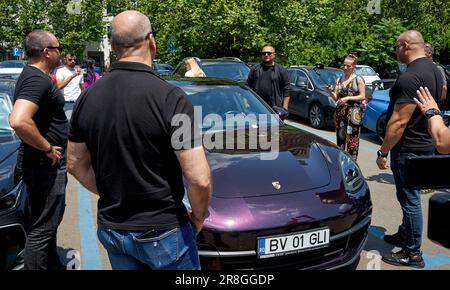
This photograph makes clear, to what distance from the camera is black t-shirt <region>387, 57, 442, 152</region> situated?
10.6 ft

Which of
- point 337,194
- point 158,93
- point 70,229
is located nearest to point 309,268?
point 337,194

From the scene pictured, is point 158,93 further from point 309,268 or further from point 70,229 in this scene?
point 70,229

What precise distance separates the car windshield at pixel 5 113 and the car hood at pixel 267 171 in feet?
6.46

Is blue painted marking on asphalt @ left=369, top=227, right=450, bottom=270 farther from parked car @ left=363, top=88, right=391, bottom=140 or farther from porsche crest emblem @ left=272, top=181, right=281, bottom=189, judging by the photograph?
parked car @ left=363, top=88, right=391, bottom=140

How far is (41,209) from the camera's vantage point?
2928mm

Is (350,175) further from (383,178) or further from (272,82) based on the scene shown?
(272,82)

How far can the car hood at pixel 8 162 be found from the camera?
3.11 m

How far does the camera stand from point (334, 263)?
118 inches

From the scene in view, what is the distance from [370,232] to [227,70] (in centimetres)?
713

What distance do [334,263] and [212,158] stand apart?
4.09 ft

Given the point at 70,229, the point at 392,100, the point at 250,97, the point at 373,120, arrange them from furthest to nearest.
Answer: the point at 373,120
the point at 250,97
the point at 70,229
the point at 392,100

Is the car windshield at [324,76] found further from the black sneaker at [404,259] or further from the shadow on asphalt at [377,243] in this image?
the black sneaker at [404,259]

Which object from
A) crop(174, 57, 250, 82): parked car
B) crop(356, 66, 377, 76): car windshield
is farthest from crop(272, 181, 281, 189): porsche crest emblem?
crop(356, 66, 377, 76): car windshield

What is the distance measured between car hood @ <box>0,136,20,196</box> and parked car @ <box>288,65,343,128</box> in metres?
7.47
